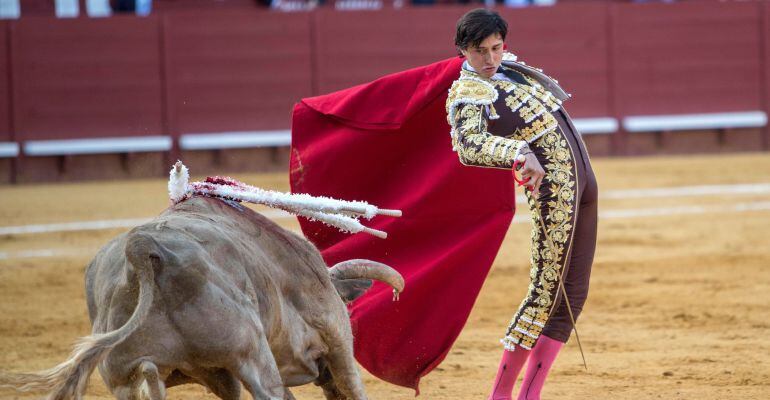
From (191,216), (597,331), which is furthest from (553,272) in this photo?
(597,331)

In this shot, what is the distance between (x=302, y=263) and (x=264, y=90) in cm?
786

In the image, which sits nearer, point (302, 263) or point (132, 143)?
point (302, 263)

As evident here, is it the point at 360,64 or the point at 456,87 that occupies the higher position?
the point at 456,87

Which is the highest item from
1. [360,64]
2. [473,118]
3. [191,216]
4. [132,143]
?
[473,118]

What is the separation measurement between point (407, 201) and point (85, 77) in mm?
7167

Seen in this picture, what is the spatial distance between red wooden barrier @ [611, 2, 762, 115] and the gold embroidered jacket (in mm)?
8368

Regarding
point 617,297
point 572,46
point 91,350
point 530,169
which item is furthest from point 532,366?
point 572,46

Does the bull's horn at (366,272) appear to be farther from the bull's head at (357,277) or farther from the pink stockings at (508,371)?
the pink stockings at (508,371)

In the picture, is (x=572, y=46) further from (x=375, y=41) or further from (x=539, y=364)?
(x=539, y=364)

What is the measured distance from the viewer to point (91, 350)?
2.11 metres

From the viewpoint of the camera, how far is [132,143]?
400 inches

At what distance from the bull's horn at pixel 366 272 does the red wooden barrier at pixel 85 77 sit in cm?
747

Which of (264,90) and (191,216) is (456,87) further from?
(264,90)

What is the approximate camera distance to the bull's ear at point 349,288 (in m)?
2.96
